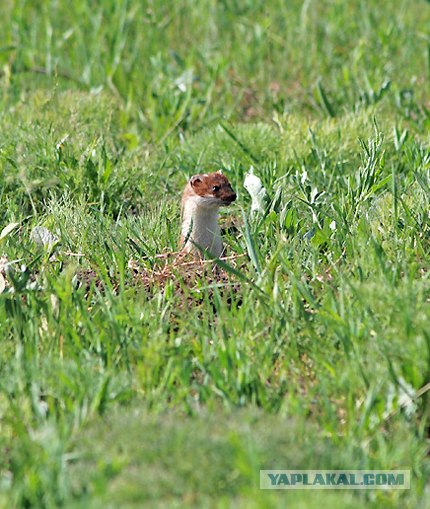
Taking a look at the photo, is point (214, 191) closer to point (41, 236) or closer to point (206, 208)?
point (206, 208)

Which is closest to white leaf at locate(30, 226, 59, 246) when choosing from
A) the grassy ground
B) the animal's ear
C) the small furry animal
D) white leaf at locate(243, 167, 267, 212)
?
the grassy ground

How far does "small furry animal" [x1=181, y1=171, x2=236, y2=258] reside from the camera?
4645mm

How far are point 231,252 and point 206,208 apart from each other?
0.90ft

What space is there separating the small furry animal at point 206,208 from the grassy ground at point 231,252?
0.33ft

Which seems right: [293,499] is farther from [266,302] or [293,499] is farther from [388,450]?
[266,302]

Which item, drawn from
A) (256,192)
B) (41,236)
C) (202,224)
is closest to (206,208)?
(202,224)

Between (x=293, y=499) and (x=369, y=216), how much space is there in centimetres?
224

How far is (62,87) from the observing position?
695 cm

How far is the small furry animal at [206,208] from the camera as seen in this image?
4.64 metres

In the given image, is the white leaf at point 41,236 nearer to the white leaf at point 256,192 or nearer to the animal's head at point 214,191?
the animal's head at point 214,191

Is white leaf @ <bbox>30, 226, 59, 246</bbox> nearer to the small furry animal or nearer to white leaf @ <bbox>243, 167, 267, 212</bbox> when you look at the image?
the small furry animal

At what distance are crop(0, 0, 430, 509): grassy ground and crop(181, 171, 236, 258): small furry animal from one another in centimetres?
10

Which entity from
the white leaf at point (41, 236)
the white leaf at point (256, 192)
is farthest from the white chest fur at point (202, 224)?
the white leaf at point (41, 236)

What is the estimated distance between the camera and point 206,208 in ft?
15.5
